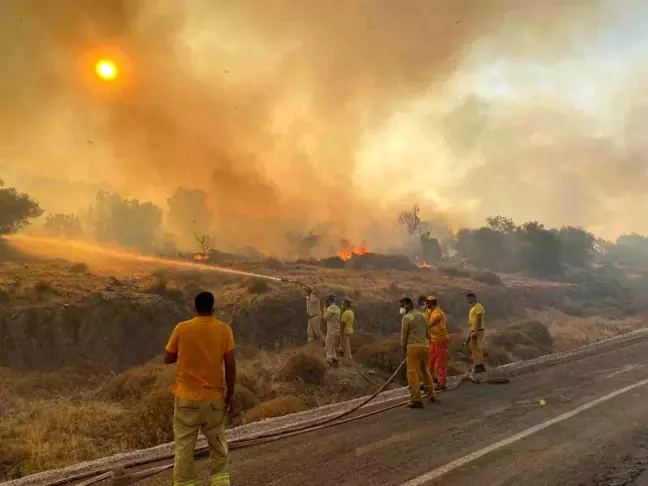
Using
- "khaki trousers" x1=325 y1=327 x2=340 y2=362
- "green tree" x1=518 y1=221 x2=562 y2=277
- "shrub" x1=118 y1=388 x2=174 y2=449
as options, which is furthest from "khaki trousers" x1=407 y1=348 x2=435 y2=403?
"green tree" x1=518 y1=221 x2=562 y2=277

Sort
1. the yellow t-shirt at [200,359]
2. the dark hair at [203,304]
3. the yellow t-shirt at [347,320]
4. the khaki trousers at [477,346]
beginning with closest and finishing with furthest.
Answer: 1. the yellow t-shirt at [200,359]
2. the dark hair at [203,304]
3. the khaki trousers at [477,346]
4. the yellow t-shirt at [347,320]

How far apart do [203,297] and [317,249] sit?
71319 millimetres

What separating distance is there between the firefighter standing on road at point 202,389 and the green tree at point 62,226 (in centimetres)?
7144

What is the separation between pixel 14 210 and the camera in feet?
131

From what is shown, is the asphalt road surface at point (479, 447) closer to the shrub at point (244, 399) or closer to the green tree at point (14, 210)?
the shrub at point (244, 399)

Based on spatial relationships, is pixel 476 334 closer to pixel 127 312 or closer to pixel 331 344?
pixel 331 344

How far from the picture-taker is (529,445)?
641cm

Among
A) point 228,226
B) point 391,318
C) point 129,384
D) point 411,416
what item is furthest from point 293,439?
point 228,226

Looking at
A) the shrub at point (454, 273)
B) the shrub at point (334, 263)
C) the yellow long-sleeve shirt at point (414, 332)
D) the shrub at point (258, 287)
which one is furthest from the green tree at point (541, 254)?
the yellow long-sleeve shirt at point (414, 332)

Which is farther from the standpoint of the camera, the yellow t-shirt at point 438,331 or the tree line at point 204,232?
the tree line at point 204,232

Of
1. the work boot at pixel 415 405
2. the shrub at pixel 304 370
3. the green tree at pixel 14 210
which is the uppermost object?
the green tree at pixel 14 210

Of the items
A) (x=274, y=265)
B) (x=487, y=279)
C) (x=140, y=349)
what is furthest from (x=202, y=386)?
(x=487, y=279)

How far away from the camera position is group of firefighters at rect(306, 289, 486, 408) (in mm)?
8867

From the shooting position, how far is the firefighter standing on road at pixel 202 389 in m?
4.34
